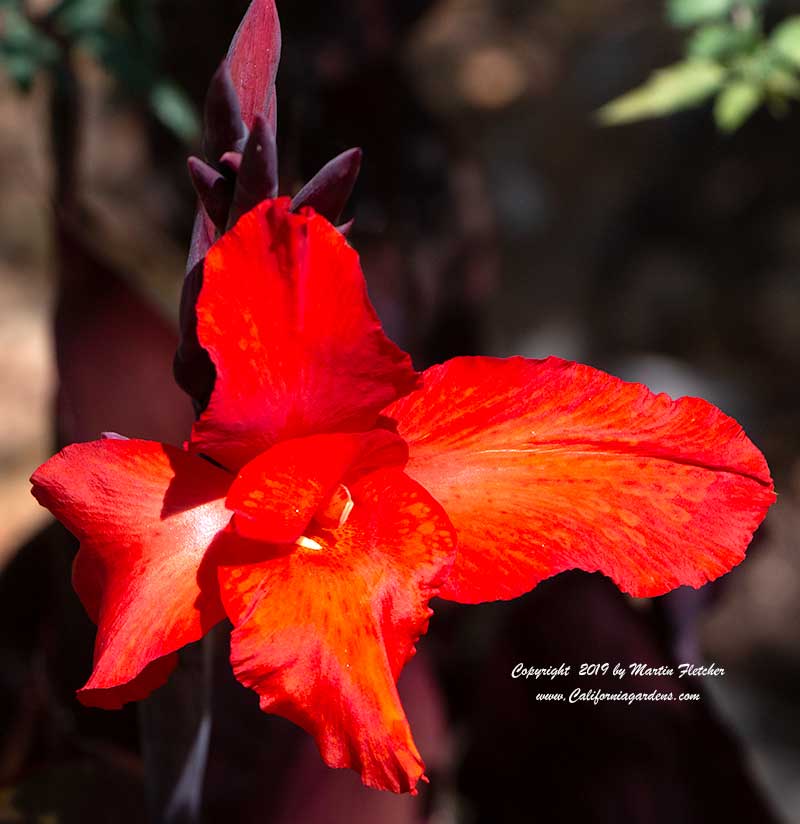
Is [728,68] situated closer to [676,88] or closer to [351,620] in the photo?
[676,88]

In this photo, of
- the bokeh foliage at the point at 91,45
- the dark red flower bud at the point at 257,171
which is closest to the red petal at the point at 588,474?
the dark red flower bud at the point at 257,171

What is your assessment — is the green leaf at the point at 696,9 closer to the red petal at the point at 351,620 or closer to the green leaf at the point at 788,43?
the green leaf at the point at 788,43

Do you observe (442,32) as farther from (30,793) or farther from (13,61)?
(30,793)

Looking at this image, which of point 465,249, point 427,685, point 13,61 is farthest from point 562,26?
→ point 427,685

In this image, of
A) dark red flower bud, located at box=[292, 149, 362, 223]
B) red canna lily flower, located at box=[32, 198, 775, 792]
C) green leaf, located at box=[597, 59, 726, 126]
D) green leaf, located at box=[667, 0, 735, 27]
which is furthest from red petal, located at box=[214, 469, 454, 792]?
green leaf, located at box=[667, 0, 735, 27]

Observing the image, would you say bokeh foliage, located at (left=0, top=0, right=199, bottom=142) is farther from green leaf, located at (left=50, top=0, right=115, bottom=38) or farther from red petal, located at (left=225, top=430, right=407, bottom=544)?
red petal, located at (left=225, top=430, right=407, bottom=544)
